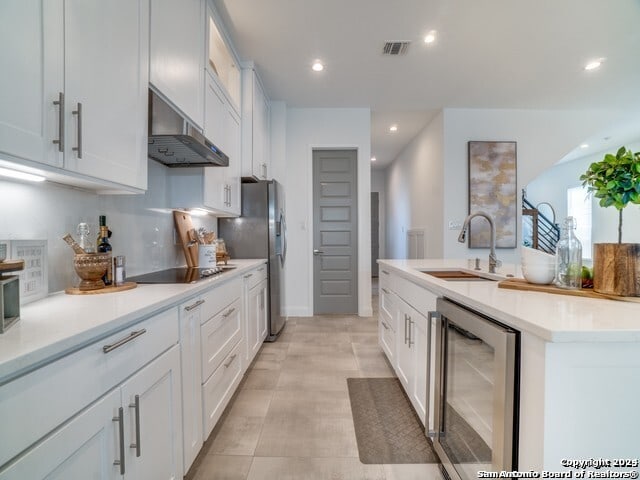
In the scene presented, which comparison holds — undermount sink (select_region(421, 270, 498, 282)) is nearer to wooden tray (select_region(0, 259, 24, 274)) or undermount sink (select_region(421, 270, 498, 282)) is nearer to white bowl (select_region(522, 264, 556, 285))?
white bowl (select_region(522, 264, 556, 285))

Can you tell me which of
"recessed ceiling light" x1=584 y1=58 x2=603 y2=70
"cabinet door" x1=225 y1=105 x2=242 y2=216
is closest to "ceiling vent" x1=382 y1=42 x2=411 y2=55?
"cabinet door" x1=225 y1=105 x2=242 y2=216

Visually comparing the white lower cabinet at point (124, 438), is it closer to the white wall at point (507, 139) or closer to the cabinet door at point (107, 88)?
the cabinet door at point (107, 88)

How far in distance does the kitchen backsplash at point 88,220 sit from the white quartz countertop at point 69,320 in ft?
0.75

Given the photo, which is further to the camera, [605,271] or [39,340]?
[605,271]

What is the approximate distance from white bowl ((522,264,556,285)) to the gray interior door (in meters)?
3.17

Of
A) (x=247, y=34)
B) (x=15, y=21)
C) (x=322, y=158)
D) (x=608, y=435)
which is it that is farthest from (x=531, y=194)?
(x=15, y=21)

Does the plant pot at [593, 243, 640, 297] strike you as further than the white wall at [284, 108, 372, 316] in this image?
No

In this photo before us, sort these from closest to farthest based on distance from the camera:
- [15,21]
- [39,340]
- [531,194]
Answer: [39,340], [15,21], [531,194]

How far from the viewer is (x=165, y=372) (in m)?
1.17

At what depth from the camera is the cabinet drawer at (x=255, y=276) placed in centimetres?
251

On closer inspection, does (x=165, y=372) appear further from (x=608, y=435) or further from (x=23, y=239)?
(x=608, y=435)

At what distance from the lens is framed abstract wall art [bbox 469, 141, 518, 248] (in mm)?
4383

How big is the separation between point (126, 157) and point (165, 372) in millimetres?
923

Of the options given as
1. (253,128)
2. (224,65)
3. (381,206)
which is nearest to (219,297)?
(253,128)
